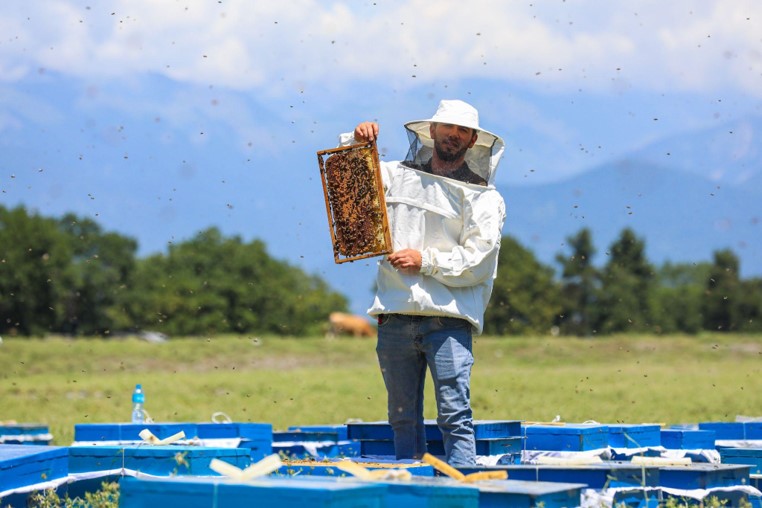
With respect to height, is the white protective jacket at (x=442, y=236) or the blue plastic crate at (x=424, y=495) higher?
the white protective jacket at (x=442, y=236)

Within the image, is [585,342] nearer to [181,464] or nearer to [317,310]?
[181,464]

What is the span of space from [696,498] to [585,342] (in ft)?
90.1

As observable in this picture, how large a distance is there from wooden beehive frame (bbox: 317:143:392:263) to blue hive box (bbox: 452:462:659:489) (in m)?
1.55

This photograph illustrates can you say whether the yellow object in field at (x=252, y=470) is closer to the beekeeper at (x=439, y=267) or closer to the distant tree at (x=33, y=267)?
the beekeeper at (x=439, y=267)

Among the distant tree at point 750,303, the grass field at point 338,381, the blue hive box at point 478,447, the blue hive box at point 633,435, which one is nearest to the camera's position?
the blue hive box at point 478,447

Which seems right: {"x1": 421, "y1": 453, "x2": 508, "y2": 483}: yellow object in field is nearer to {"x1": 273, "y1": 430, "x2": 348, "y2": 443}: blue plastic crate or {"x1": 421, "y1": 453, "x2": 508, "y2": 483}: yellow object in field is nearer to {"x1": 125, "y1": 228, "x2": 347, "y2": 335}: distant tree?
{"x1": 273, "y1": 430, "x2": 348, "y2": 443}: blue plastic crate

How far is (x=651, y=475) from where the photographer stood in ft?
20.6

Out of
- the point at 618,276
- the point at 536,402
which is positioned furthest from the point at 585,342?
the point at 618,276

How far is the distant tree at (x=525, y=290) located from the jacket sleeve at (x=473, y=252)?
71234 millimetres

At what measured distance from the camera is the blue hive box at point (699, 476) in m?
6.23

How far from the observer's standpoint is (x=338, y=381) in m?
23.4

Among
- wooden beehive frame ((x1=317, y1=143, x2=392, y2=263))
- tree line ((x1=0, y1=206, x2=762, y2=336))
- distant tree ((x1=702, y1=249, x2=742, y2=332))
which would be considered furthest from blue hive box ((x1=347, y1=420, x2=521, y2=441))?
distant tree ((x1=702, y1=249, x2=742, y2=332))

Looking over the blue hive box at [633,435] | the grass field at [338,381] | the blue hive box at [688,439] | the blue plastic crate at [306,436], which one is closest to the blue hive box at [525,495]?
the blue hive box at [633,435]

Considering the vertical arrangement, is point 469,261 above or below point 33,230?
below
